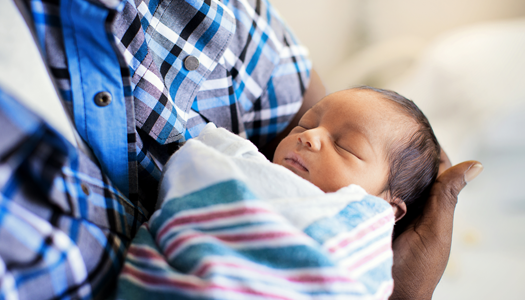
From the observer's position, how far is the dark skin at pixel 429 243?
0.67 metres

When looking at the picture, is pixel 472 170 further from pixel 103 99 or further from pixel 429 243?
pixel 103 99

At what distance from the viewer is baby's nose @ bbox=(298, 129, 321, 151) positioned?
0.62 metres

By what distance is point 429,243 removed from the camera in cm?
68

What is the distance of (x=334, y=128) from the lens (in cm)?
68

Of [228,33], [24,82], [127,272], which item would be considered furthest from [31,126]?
[228,33]

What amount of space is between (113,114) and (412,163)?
56 centimetres

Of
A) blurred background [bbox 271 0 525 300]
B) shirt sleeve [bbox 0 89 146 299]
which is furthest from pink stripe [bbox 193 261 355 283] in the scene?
blurred background [bbox 271 0 525 300]

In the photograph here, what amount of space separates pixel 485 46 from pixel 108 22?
1.39 m

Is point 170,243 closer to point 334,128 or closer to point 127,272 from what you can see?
point 127,272

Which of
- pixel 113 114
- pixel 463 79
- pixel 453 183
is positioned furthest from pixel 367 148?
pixel 463 79

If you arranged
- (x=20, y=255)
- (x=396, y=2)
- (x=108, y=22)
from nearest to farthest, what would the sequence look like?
(x=20, y=255)
(x=108, y=22)
(x=396, y=2)

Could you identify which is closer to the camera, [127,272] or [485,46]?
[127,272]

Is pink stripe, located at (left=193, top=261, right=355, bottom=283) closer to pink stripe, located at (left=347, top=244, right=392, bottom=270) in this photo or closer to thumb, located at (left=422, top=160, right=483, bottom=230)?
pink stripe, located at (left=347, top=244, right=392, bottom=270)

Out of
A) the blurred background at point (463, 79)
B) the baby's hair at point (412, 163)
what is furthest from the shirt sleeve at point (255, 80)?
the blurred background at point (463, 79)
